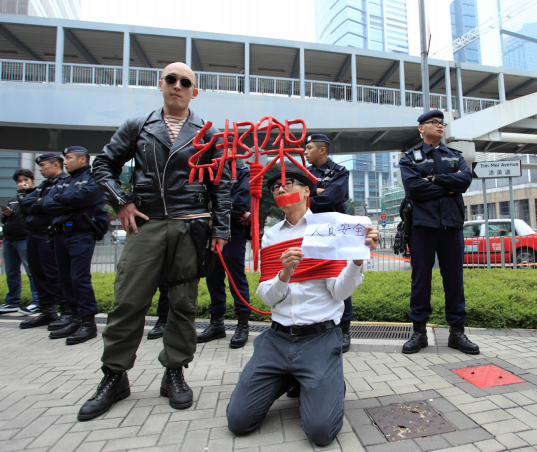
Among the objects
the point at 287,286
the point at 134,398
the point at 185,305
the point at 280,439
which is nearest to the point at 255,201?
the point at 287,286

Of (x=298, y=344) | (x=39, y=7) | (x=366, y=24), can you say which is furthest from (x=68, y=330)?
(x=366, y=24)

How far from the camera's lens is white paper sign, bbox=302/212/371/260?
1.89m

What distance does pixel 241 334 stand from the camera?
3676 mm

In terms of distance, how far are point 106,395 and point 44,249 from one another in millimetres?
3353

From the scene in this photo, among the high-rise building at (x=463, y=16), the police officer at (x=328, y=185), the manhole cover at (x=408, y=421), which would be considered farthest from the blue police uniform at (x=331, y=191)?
the high-rise building at (x=463, y=16)

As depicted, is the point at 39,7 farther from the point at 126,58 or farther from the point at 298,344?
the point at 298,344

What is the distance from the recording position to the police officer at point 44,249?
15.1ft

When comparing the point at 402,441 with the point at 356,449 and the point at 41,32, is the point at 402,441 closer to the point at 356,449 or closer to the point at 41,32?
the point at 356,449

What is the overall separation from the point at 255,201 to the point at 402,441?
1.58m

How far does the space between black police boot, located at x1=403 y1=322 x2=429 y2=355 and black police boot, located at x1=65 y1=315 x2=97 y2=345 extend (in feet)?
11.2

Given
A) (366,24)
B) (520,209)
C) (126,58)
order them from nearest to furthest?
1. (126,58)
2. (520,209)
3. (366,24)

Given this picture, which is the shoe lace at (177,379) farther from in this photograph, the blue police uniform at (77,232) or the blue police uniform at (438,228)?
the blue police uniform at (438,228)

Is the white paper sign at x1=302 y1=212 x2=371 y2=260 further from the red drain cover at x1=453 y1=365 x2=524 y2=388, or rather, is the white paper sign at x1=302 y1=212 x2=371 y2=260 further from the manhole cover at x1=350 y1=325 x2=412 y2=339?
the manhole cover at x1=350 y1=325 x2=412 y2=339

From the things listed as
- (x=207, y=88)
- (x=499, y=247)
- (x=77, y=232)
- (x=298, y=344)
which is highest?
→ (x=207, y=88)
